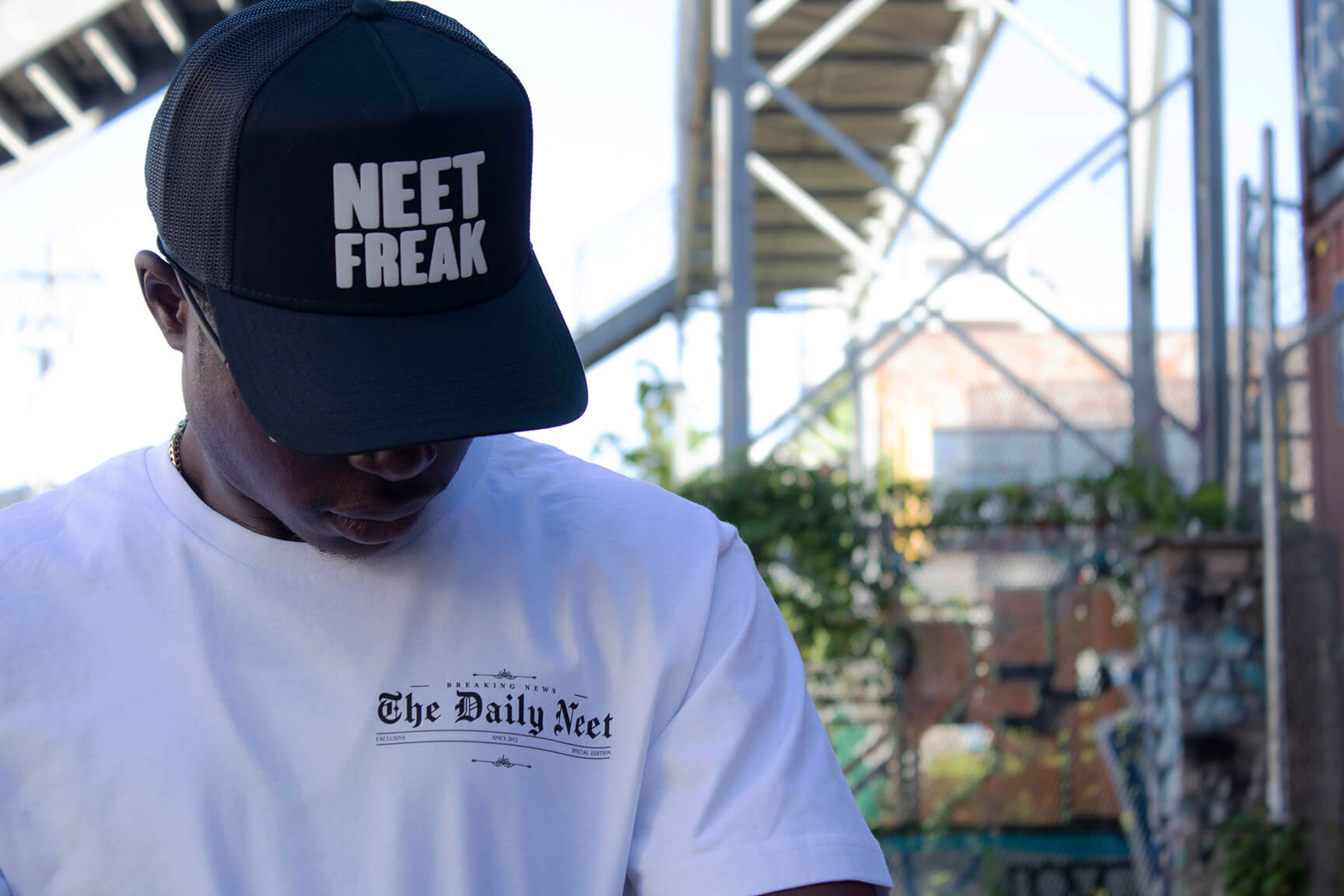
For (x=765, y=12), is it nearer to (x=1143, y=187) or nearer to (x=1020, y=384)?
(x=1143, y=187)

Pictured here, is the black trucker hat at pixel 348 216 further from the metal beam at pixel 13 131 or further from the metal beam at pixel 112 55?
the metal beam at pixel 13 131

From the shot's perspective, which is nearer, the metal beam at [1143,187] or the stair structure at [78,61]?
the metal beam at [1143,187]

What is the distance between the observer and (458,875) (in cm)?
103

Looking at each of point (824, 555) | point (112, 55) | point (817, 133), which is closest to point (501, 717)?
point (824, 555)

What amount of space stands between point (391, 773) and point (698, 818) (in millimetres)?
238

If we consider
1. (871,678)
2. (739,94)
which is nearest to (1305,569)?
(871,678)

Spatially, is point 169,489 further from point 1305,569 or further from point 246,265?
point 1305,569

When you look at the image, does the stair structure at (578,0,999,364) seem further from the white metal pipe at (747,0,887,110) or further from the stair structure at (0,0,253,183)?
the stair structure at (0,0,253,183)

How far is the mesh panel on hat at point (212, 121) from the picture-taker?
1.02 m

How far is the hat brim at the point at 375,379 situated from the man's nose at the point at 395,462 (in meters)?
0.04

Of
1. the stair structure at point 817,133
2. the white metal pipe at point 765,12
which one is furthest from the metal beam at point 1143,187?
the white metal pipe at point 765,12

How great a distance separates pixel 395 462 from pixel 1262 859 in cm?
427

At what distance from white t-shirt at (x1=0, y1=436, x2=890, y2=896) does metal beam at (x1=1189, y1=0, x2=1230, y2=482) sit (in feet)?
15.5

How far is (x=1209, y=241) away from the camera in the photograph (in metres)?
5.82
